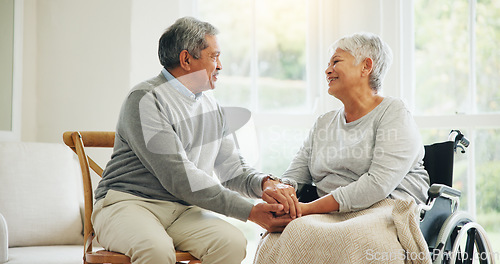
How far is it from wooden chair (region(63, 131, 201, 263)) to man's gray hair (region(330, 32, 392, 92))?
0.93 meters

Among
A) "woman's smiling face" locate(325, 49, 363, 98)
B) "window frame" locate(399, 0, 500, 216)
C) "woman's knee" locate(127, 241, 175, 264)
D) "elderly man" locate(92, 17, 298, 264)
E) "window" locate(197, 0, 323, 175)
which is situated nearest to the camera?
"woman's knee" locate(127, 241, 175, 264)

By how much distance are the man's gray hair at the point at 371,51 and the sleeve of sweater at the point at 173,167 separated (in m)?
0.69

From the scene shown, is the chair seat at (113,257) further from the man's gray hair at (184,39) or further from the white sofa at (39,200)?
the man's gray hair at (184,39)

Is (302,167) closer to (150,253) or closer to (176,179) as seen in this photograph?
(176,179)

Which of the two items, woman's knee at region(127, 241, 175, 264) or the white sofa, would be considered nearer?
woman's knee at region(127, 241, 175, 264)

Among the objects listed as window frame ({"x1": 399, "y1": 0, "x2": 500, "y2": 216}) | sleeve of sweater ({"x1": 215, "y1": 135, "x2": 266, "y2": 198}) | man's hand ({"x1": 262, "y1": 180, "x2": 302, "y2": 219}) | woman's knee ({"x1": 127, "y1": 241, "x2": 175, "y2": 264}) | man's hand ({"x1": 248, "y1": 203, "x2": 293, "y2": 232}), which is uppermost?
window frame ({"x1": 399, "y1": 0, "x2": 500, "y2": 216})

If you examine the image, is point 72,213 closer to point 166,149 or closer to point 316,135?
point 166,149

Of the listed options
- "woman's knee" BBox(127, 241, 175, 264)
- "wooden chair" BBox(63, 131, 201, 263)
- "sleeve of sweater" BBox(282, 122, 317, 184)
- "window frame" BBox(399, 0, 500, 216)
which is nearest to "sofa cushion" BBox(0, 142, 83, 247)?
"wooden chair" BBox(63, 131, 201, 263)

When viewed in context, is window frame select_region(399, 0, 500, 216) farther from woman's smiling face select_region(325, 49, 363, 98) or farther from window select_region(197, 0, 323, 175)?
woman's smiling face select_region(325, 49, 363, 98)

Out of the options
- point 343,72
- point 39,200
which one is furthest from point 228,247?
point 39,200

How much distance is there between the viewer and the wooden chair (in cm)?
171

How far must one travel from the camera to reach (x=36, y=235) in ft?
7.66

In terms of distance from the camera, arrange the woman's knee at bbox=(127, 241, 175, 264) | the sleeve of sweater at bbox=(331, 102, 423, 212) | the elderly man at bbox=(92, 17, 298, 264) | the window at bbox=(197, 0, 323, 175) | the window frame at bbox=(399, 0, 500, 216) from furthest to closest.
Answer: the window at bbox=(197, 0, 323, 175) → the window frame at bbox=(399, 0, 500, 216) → the sleeve of sweater at bbox=(331, 102, 423, 212) → the elderly man at bbox=(92, 17, 298, 264) → the woman's knee at bbox=(127, 241, 175, 264)

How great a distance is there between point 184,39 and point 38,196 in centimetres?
103
